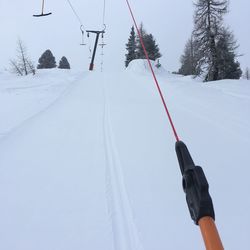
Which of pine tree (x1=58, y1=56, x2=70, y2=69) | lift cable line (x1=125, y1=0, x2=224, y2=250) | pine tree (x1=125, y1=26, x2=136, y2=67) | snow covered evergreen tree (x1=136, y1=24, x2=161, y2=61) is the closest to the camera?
lift cable line (x1=125, y1=0, x2=224, y2=250)

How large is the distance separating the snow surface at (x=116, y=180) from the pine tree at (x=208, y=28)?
17.8 m

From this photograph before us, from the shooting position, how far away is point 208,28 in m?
27.6

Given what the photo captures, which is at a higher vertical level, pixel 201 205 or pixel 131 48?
pixel 201 205

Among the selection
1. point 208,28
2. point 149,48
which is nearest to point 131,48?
point 149,48

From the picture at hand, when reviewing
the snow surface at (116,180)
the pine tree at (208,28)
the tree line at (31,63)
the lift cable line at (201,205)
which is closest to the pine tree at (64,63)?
the tree line at (31,63)

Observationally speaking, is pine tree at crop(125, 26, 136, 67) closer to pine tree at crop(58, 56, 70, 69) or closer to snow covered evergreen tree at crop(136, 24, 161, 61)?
snow covered evergreen tree at crop(136, 24, 161, 61)

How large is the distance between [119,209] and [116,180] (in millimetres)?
1080

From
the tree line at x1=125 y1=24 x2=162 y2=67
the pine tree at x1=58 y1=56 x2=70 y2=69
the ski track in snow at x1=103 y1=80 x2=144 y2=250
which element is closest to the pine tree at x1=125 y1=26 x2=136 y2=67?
the tree line at x1=125 y1=24 x2=162 y2=67

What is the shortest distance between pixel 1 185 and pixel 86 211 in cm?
207

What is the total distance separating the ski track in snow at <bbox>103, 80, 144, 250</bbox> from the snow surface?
14 millimetres

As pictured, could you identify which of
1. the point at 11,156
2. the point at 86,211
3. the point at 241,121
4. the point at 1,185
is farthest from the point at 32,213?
the point at 241,121

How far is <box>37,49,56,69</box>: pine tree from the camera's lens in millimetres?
65812

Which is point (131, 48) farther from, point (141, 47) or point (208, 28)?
point (208, 28)

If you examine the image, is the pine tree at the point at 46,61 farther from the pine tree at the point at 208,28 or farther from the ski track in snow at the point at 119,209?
the ski track in snow at the point at 119,209
